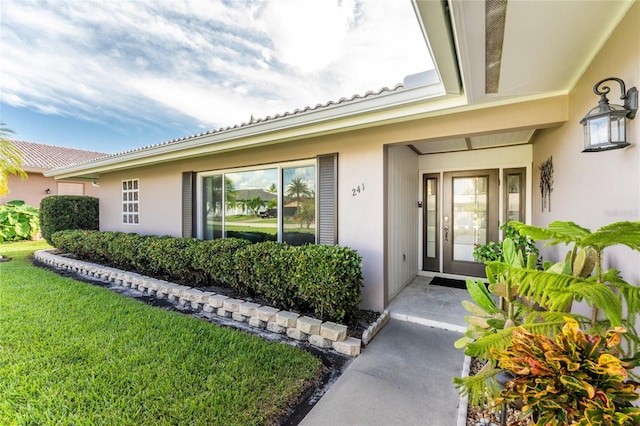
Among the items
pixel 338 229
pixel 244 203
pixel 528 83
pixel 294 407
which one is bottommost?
pixel 294 407

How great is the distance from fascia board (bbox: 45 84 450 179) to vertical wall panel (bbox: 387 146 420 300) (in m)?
1.00

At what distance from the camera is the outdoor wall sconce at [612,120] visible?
6.34 feet

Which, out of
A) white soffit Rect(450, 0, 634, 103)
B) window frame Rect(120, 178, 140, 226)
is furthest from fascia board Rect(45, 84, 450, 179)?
window frame Rect(120, 178, 140, 226)

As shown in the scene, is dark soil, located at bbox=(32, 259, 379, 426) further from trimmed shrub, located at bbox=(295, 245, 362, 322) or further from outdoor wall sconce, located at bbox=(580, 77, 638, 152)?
outdoor wall sconce, located at bbox=(580, 77, 638, 152)

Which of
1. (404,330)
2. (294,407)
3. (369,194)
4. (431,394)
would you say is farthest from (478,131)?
(294,407)

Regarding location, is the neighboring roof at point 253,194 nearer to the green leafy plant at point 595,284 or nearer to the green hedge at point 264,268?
the green hedge at point 264,268

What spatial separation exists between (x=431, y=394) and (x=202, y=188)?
667 centimetres

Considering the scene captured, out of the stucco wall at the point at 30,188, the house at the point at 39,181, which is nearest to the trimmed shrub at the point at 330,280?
the house at the point at 39,181

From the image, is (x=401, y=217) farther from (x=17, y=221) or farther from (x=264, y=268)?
(x=17, y=221)

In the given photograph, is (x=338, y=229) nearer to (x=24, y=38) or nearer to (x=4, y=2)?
(x=4, y=2)

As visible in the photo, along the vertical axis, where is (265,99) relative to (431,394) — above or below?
above

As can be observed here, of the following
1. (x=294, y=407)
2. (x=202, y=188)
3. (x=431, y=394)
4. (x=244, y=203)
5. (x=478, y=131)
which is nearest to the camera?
(x=294, y=407)

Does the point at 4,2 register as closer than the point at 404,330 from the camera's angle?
No

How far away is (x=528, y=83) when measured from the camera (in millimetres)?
3064
